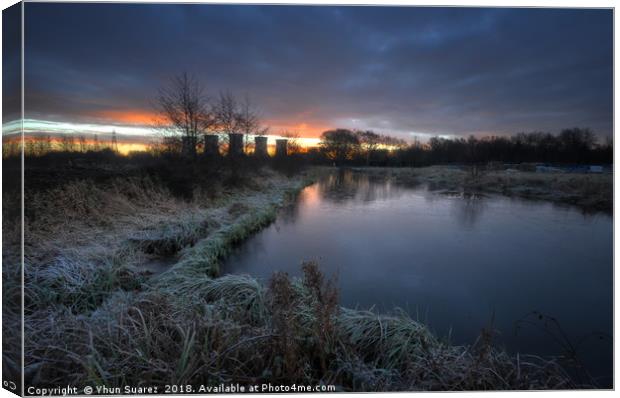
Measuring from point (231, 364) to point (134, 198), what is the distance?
4368 mm

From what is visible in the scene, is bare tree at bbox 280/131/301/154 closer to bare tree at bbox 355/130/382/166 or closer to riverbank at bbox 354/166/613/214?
bare tree at bbox 355/130/382/166

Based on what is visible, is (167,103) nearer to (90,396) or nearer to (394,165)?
(90,396)

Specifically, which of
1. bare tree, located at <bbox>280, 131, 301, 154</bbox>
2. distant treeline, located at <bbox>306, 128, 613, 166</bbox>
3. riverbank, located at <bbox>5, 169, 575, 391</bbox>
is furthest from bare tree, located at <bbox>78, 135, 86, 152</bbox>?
distant treeline, located at <bbox>306, 128, 613, 166</bbox>

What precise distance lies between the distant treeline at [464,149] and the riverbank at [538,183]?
0.25 metres

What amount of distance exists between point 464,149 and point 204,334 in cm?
355

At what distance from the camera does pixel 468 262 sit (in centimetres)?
407

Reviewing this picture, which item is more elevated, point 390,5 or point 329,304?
point 390,5

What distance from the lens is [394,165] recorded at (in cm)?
442

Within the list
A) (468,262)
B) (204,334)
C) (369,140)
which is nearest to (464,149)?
(369,140)

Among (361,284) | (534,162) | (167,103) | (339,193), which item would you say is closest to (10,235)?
(167,103)

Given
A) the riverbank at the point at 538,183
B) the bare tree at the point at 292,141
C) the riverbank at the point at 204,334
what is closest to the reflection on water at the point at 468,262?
the riverbank at the point at 538,183

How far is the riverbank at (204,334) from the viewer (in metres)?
1.87

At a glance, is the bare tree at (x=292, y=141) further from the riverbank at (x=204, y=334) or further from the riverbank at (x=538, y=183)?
the riverbank at (x=204, y=334)

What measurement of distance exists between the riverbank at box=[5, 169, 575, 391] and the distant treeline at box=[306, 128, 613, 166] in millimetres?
1974
